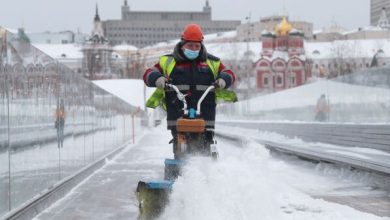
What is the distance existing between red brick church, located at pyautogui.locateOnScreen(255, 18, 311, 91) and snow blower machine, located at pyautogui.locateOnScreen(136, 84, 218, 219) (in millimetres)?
120297

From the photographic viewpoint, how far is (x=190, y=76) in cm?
783

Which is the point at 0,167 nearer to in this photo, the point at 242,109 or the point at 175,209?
the point at 175,209

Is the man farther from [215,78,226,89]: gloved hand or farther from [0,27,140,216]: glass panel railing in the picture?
[215,78,226,89]: gloved hand

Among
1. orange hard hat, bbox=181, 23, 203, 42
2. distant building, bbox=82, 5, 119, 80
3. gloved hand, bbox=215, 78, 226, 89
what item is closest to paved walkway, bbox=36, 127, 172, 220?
gloved hand, bbox=215, 78, 226, 89

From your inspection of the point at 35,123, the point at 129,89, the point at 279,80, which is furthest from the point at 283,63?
the point at 35,123

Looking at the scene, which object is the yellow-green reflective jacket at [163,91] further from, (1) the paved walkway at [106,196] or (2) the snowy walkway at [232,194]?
(1) the paved walkway at [106,196]

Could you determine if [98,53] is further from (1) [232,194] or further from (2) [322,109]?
(1) [232,194]

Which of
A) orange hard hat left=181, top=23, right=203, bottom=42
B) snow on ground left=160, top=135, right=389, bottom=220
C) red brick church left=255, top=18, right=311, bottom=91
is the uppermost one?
red brick church left=255, top=18, right=311, bottom=91

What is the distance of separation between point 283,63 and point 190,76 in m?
123

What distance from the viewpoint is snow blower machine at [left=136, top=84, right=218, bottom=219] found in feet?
23.2

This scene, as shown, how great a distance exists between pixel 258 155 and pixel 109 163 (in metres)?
8.09

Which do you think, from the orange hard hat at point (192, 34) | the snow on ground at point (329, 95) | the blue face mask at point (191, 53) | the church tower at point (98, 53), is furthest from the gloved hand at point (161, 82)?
the church tower at point (98, 53)

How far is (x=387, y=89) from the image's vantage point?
52.0ft

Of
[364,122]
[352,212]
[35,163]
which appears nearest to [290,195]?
[352,212]
